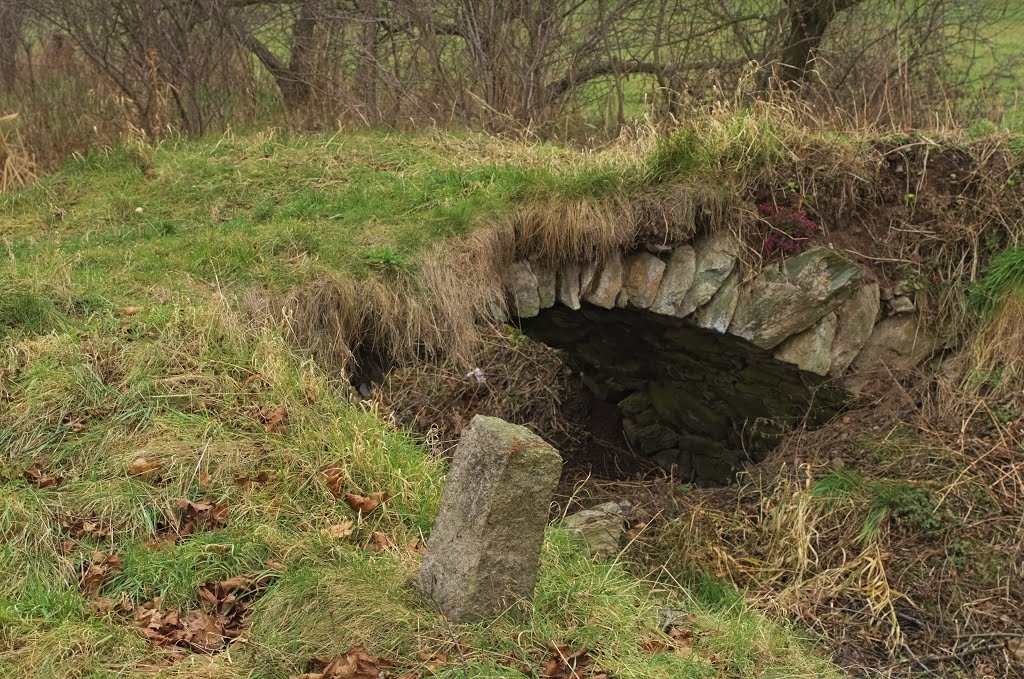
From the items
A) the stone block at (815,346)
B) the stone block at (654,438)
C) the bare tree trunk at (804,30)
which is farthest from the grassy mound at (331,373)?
the bare tree trunk at (804,30)

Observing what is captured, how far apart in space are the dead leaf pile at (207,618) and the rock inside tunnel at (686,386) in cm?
363

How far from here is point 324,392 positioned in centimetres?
550

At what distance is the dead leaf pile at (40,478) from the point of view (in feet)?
15.3

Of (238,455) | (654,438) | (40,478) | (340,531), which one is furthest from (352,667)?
(654,438)

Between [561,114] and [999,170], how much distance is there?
16.3ft

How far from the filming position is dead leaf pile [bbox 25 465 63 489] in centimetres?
466

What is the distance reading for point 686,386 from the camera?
7.80 m

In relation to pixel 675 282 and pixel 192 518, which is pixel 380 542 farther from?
pixel 675 282

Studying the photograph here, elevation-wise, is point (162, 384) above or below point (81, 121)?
below

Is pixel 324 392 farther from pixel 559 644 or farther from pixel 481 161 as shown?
pixel 481 161

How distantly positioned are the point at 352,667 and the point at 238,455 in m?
1.65

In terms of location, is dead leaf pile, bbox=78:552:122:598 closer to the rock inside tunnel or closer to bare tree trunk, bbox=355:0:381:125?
the rock inside tunnel

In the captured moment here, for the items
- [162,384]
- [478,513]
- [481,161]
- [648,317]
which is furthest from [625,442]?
[478,513]

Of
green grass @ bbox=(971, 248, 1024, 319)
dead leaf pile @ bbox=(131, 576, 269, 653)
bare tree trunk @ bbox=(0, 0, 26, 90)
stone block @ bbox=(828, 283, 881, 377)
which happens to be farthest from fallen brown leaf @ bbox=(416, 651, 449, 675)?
bare tree trunk @ bbox=(0, 0, 26, 90)
